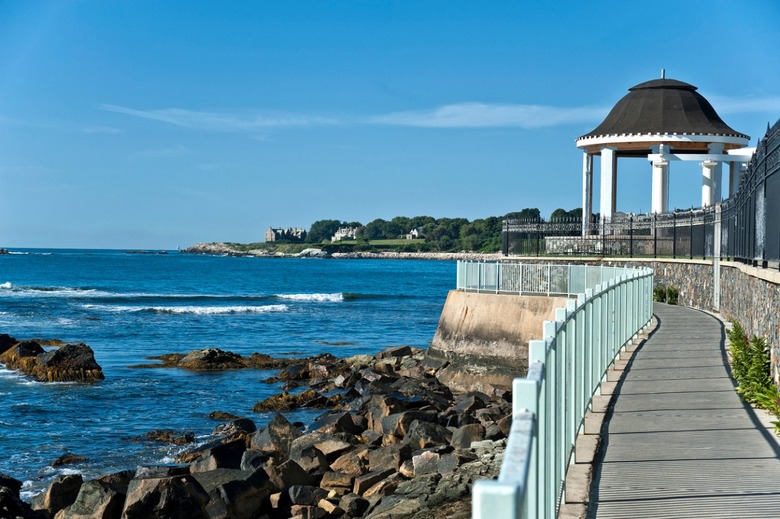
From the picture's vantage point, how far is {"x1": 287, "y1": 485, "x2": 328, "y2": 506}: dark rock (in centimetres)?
1259

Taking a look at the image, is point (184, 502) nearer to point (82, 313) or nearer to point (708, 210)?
point (708, 210)

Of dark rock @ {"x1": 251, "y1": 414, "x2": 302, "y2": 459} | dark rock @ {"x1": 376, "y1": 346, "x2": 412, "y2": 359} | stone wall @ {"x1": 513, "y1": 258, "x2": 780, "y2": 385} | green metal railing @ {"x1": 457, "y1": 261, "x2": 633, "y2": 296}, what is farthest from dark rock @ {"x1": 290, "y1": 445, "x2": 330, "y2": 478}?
dark rock @ {"x1": 376, "y1": 346, "x2": 412, "y2": 359}

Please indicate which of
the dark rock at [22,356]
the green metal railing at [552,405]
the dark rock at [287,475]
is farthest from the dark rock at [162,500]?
the dark rock at [22,356]

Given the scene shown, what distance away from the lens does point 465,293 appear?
81.8ft

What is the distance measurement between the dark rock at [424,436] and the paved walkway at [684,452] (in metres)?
3.32

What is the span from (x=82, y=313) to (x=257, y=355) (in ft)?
84.6

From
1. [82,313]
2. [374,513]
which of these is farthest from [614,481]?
[82,313]

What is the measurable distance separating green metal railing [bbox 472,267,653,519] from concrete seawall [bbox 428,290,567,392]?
8.61 m

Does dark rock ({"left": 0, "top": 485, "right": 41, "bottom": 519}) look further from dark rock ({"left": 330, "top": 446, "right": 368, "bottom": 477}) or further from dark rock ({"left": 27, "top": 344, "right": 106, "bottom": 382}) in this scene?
dark rock ({"left": 27, "top": 344, "right": 106, "bottom": 382})

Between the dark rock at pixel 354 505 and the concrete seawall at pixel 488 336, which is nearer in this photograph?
the dark rock at pixel 354 505

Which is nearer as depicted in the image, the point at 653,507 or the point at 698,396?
the point at 653,507

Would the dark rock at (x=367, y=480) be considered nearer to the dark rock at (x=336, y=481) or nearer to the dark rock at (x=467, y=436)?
the dark rock at (x=336, y=481)

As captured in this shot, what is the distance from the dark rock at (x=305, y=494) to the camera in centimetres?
1259

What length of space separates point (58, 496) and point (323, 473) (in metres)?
3.78
